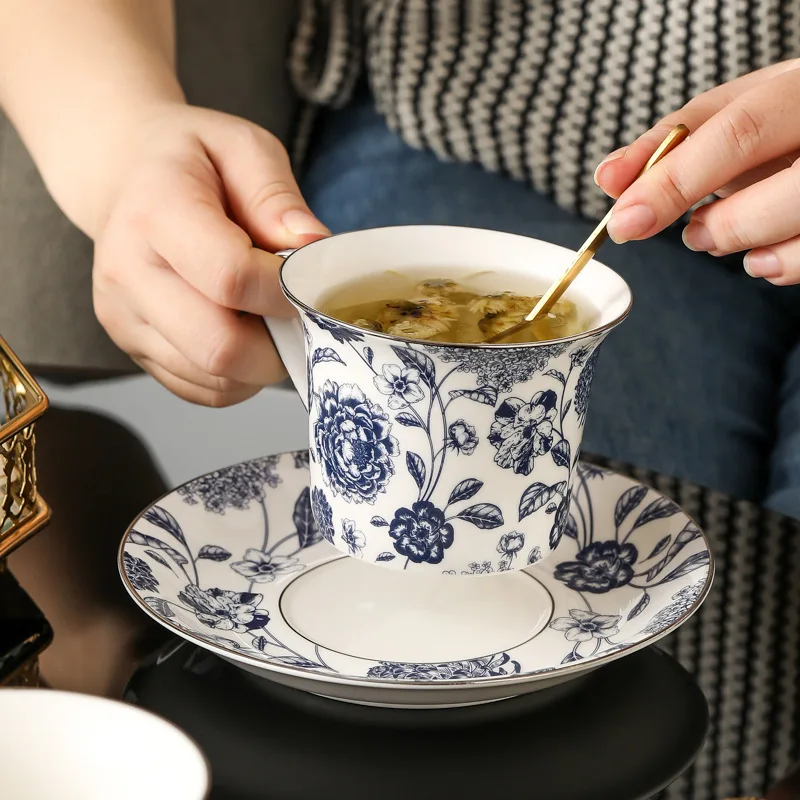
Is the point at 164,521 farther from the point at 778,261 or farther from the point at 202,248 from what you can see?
the point at 778,261

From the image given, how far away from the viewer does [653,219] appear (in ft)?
1.80

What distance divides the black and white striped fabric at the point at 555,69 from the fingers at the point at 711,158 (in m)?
0.45

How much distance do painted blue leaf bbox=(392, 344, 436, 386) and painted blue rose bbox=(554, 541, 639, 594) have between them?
0.61 feet

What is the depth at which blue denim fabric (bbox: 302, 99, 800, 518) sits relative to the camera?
95cm

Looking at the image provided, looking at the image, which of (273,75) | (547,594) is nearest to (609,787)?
(547,594)

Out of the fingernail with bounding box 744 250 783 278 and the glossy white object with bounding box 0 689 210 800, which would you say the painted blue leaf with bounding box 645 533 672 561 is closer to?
the fingernail with bounding box 744 250 783 278

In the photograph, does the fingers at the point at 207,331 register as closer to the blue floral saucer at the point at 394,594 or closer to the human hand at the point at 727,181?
the blue floral saucer at the point at 394,594

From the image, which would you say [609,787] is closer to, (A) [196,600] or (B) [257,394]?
(A) [196,600]

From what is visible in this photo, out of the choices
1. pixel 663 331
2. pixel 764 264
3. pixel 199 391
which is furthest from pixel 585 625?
pixel 663 331

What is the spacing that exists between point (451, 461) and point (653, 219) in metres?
0.17

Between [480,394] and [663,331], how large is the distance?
55 cm

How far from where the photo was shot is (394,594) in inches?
23.4

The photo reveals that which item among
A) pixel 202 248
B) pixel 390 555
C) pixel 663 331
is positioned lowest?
pixel 663 331

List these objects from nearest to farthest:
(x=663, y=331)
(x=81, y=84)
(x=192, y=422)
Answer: (x=192, y=422) < (x=81, y=84) < (x=663, y=331)
